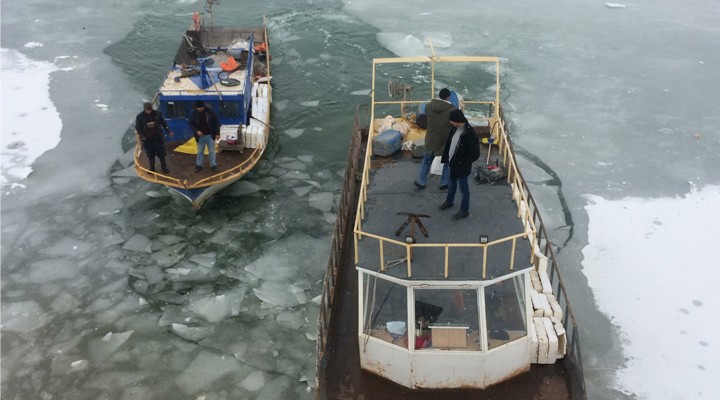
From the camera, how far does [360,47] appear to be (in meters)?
22.4

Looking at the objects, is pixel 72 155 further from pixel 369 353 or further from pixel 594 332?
pixel 594 332

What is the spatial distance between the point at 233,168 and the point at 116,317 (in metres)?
4.22

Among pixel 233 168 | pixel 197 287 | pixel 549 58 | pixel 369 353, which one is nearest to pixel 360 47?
pixel 549 58

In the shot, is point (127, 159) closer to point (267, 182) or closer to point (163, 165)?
point (163, 165)

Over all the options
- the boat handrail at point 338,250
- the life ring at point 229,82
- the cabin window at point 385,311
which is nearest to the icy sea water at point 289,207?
the boat handrail at point 338,250

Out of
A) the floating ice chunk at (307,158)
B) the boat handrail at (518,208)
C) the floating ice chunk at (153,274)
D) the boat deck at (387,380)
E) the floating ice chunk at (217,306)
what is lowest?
the floating ice chunk at (217,306)

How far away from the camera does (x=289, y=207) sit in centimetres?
1370

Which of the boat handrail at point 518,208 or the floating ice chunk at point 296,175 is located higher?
the boat handrail at point 518,208

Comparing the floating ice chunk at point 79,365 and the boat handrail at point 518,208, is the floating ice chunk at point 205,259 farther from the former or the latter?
the boat handrail at point 518,208

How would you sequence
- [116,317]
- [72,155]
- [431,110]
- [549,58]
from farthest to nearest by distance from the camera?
[549,58], [72,155], [116,317], [431,110]

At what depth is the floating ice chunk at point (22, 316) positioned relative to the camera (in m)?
10.5

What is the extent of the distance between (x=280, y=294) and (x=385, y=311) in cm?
444

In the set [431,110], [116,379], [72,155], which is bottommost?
[116,379]

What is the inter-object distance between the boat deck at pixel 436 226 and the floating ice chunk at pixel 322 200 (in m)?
4.62
